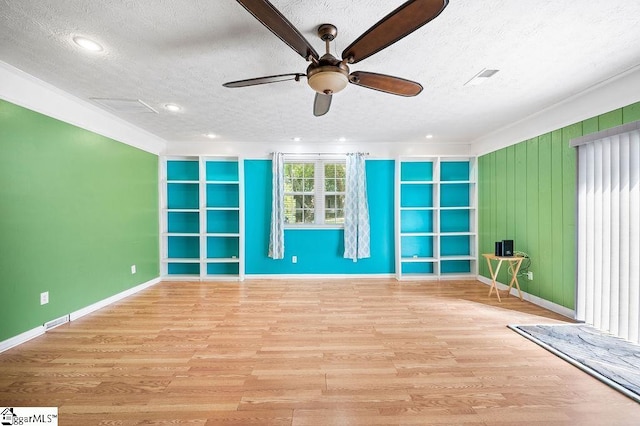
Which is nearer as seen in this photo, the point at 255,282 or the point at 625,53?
the point at 625,53

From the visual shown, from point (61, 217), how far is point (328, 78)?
3.17m

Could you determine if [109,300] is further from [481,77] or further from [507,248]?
[507,248]

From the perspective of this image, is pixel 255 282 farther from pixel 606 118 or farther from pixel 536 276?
pixel 606 118

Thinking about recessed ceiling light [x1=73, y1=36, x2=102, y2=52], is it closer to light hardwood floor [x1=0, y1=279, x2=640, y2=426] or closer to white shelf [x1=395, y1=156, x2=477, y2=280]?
light hardwood floor [x1=0, y1=279, x2=640, y2=426]

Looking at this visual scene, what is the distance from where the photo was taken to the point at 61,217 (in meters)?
2.73

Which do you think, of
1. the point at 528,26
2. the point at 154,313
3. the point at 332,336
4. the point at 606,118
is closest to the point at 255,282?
the point at 154,313

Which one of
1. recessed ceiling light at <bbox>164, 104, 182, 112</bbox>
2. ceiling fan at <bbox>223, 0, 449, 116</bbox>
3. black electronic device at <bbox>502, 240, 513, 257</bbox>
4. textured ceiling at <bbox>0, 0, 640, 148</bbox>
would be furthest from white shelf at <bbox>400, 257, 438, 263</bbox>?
recessed ceiling light at <bbox>164, 104, 182, 112</bbox>

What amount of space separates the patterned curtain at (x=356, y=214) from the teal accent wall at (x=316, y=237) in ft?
0.61

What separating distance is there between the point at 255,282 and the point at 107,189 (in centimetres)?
250

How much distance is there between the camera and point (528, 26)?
66.9 inches

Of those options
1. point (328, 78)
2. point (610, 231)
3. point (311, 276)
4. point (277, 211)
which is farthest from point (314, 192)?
point (610, 231)

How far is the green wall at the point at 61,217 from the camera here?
7.49 feet

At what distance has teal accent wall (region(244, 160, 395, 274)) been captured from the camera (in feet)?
15.4

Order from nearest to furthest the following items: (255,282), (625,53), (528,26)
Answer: (528,26)
(625,53)
(255,282)
